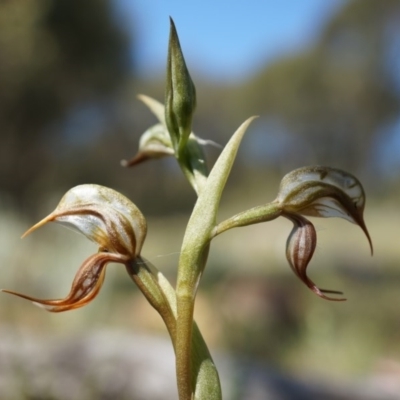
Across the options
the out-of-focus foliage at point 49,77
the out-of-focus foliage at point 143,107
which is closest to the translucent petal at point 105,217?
the out-of-focus foliage at point 143,107

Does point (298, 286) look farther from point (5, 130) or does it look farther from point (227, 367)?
point (5, 130)

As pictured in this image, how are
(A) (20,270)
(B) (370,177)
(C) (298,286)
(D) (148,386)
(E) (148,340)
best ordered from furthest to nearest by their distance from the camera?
(B) (370,177)
(C) (298,286)
(A) (20,270)
(E) (148,340)
(D) (148,386)

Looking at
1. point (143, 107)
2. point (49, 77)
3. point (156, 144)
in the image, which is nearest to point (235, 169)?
point (143, 107)

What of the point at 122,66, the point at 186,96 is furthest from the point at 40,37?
the point at 186,96

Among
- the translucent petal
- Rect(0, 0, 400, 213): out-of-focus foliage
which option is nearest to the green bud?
the translucent petal

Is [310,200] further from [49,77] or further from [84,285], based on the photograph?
[49,77]

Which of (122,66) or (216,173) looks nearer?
(216,173)

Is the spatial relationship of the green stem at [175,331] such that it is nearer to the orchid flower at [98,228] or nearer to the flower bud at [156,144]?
the orchid flower at [98,228]
